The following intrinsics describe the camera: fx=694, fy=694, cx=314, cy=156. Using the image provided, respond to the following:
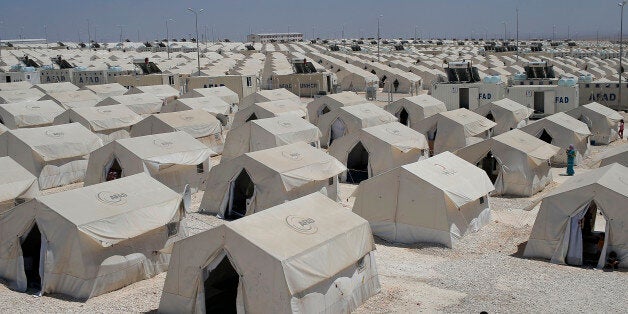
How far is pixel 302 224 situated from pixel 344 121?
61.0ft

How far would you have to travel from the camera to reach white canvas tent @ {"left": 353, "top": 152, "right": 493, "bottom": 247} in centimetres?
1716

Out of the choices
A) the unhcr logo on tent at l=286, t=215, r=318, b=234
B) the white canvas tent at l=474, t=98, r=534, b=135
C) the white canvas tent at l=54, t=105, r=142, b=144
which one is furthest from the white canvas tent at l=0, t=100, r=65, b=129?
the unhcr logo on tent at l=286, t=215, r=318, b=234

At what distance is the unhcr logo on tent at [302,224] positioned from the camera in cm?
1266

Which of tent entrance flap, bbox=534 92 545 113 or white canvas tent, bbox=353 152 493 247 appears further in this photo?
tent entrance flap, bbox=534 92 545 113

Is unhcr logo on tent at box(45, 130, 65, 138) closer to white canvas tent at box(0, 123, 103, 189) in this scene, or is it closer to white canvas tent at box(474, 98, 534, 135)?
white canvas tent at box(0, 123, 103, 189)

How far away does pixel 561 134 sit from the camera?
28.1 m

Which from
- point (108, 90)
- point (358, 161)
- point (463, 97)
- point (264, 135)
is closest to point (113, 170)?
point (264, 135)

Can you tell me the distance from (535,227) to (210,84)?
3369 centimetres

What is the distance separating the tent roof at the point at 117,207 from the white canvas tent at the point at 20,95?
89.7 ft

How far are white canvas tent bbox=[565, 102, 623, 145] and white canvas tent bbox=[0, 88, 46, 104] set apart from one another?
99.2 feet

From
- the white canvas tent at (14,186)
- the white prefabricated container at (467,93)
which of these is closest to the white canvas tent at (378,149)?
the white canvas tent at (14,186)

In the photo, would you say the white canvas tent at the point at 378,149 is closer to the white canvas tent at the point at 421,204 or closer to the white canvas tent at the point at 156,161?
the white canvas tent at the point at 156,161

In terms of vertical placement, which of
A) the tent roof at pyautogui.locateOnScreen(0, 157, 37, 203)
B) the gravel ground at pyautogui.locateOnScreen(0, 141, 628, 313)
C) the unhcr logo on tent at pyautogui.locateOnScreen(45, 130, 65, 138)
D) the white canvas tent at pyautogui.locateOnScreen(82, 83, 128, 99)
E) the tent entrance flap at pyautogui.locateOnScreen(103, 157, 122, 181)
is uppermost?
the white canvas tent at pyautogui.locateOnScreen(82, 83, 128, 99)

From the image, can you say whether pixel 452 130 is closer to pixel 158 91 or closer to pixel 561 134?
pixel 561 134
